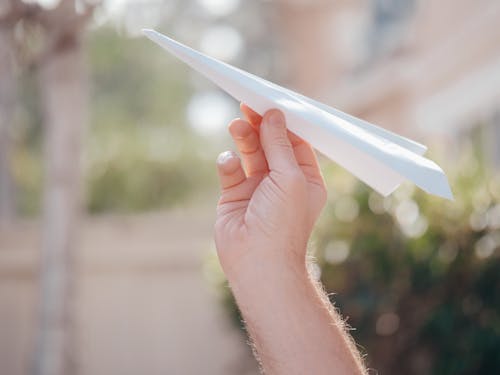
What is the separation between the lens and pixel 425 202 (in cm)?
614

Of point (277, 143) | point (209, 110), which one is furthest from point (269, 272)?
point (209, 110)

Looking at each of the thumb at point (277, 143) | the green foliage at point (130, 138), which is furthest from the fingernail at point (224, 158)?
the green foliage at point (130, 138)

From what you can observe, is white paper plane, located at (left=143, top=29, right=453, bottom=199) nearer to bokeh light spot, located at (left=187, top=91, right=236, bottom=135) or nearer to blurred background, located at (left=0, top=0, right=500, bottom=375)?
blurred background, located at (left=0, top=0, right=500, bottom=375)

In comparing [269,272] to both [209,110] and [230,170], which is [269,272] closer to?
[230,170]

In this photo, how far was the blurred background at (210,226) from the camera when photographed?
5992 millimetres

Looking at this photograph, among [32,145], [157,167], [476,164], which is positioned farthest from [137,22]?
[476,164]

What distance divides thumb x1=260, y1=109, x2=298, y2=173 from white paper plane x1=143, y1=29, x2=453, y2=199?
16 millimetres

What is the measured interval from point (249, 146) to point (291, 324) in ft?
1.30

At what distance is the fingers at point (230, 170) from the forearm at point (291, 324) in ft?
0.76

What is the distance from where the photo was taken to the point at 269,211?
6.37 feet

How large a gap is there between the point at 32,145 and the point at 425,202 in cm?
1720

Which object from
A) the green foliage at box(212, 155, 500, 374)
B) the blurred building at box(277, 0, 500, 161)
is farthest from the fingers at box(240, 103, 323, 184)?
the blurred building at box(277, 0, 500, 161)

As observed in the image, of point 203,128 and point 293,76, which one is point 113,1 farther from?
point 203,128

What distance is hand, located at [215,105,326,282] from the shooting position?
76.3 inches
